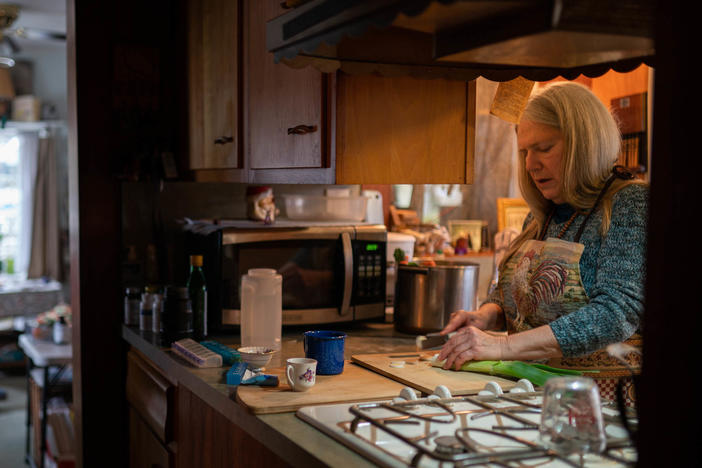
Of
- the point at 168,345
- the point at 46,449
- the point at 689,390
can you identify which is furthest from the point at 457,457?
the point at 46,449

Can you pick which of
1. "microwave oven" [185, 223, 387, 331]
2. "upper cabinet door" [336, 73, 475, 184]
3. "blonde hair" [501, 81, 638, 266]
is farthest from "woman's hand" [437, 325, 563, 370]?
"microwave oven" [185, 223, 387, 331]

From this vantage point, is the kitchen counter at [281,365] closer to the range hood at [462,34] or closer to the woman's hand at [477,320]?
the woman's hand at [477,320]

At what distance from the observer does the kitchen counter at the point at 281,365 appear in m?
1.30

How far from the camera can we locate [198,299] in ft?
7.80

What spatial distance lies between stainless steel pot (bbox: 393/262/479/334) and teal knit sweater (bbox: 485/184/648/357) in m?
0.66

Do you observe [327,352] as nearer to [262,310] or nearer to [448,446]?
[262,310]

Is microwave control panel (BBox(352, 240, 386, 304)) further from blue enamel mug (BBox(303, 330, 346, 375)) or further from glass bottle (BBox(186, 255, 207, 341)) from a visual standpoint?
blue enamel mug (BBox(303, 330, 346, 375))

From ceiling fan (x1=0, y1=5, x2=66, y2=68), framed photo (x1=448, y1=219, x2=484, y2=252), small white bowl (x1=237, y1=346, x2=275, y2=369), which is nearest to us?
small white bowl (x1=237, y1=346, x2=275, y2=369)

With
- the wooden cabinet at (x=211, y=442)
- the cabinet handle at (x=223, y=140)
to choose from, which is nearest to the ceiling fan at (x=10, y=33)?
the cabinet handle at (x=223, y=140)

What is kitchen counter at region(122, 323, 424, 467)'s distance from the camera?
1301mm

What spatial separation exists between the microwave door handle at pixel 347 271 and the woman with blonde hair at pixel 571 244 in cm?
64

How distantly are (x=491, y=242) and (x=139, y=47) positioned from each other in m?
1.65

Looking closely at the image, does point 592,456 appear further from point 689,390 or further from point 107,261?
point 107,261

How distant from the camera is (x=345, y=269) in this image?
2545 mm
